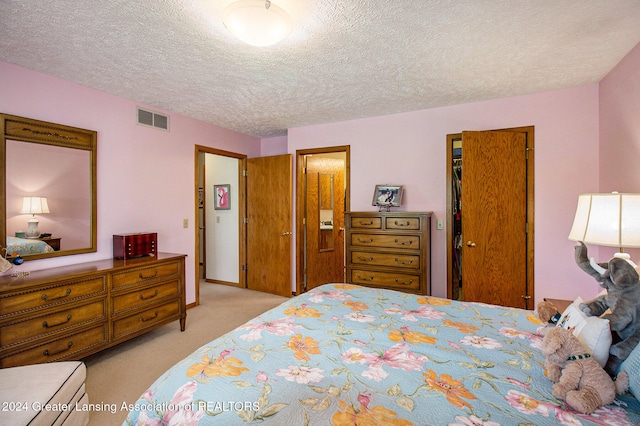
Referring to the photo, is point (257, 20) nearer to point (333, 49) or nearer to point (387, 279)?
point (333, 49)

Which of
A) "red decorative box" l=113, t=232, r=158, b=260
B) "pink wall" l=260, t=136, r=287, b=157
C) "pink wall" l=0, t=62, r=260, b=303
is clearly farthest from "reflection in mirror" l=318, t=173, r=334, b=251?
"red decorative box" l=113, t=232, r=158, b=260

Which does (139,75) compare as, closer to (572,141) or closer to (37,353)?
(37,353)

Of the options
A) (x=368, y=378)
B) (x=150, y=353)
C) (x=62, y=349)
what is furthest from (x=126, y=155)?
(x=368, y=378)

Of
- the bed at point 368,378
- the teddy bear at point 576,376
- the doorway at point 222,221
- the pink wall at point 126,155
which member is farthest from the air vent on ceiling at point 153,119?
the teddy bear at point 576,376

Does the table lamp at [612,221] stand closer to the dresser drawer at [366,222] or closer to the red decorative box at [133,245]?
the dresser drawer at [366,222]

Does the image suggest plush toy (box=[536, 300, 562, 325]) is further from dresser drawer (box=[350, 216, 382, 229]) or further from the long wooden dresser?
the long wooden dresser

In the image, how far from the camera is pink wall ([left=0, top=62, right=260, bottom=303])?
265cm

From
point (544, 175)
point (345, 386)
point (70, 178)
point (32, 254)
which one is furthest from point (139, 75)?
point (544, 175)

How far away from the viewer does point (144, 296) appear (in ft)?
9.55

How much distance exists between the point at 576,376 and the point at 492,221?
7.73 feet

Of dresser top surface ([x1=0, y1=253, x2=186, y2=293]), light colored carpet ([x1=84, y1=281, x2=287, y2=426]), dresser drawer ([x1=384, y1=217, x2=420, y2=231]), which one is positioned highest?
dresser drawer ([x1=384, y1=217, x2=420, y2=231])

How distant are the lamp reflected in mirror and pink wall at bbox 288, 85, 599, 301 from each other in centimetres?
326

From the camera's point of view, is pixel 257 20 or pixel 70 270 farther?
pixel 70 270

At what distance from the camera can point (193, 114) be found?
3.92m
